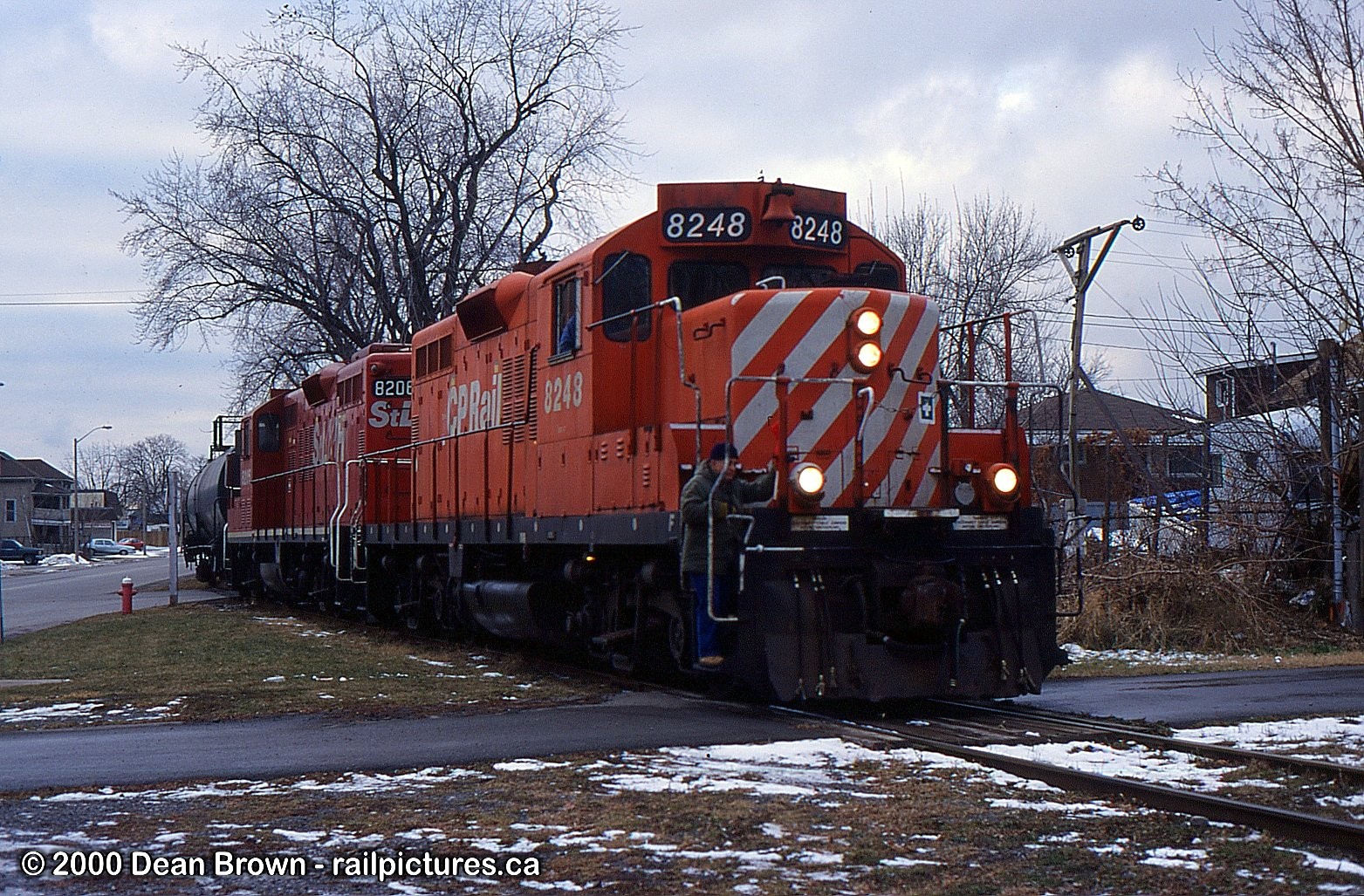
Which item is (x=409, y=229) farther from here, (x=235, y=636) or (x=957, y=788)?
(x=957, y=788)

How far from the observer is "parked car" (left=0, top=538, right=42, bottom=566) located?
8206 cm

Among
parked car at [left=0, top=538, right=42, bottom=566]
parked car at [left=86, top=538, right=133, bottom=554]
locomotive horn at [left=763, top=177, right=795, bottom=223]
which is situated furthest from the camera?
parked car at [left=86, top=538, right=133, bottom=554]

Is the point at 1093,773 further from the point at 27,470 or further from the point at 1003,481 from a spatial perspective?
the point at 27,470

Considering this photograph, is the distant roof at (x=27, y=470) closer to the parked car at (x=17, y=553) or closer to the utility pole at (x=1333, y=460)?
the parked car at (x=17, y=553)

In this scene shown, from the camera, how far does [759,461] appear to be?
10.2 meters

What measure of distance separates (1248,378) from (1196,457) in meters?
1.56

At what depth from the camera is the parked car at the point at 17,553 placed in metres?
82.1

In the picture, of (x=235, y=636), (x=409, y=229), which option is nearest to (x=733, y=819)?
(x=235, y=636)

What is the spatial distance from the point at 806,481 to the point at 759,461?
72 cm

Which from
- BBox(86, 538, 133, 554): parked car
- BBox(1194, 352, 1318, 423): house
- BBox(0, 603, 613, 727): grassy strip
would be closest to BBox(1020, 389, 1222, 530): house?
BBox(1194, 352, 1318, 423): house

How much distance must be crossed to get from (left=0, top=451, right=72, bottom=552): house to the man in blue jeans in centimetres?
10780

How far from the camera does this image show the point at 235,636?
59.6 feet

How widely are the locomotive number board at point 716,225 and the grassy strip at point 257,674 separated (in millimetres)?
3712

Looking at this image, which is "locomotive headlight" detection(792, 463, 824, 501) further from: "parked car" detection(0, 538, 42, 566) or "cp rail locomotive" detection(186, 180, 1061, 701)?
"parked car" detection(0, 538, 42, 566)
